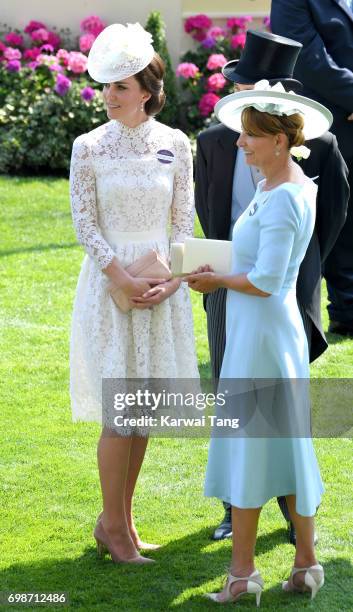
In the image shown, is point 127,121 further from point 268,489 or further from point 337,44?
point 337,44

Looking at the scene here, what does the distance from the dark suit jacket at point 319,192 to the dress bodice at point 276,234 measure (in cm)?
62

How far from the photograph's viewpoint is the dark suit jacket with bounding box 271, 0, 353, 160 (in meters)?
7.07

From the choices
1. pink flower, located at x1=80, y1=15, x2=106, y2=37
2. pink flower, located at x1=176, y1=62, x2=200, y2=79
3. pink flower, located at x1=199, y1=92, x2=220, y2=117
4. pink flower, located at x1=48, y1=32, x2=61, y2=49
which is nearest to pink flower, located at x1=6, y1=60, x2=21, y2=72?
pink flower, located at x1=48, y1=32, x2=61, y2=49

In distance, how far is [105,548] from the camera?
15.2ft

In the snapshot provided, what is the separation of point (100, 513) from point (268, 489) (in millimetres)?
981

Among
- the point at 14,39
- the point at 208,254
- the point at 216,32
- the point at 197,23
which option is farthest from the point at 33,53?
the point at 208,254

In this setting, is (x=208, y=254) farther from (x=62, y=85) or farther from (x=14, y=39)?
(x=14, y=39)

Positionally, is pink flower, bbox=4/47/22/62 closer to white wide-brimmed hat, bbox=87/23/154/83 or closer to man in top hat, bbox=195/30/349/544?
man in top hat, bbox=195/30/349/544

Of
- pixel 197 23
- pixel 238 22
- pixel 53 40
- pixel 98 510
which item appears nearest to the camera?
pixel 98 510

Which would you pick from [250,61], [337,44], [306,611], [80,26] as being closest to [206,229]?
[250,61]

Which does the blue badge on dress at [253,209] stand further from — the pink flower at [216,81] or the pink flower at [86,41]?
the pink flower at [86,41]

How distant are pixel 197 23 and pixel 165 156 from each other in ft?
30.1

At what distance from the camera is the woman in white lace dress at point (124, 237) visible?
4.38 metres

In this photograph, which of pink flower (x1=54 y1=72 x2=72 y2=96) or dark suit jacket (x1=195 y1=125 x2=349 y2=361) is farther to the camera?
pink flower (x1=54 y1=72 x2=72 y2=96)
